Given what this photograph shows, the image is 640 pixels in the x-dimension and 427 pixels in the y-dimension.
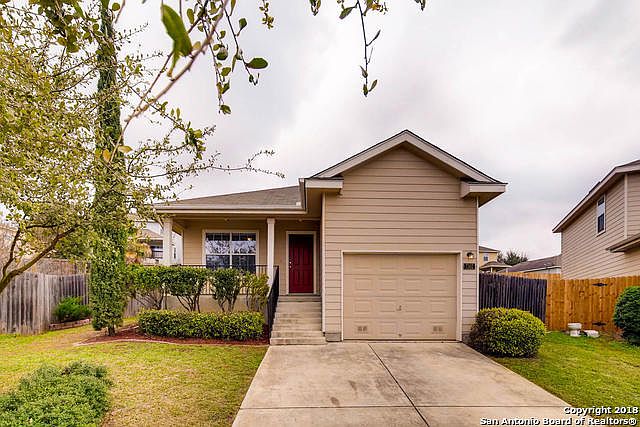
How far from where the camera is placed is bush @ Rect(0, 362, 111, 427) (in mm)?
3465

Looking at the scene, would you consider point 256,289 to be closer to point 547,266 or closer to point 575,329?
point 575,329

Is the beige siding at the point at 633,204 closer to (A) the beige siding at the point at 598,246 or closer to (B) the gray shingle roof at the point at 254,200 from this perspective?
(A) the beige siding at the point at 598,246

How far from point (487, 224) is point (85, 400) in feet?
139

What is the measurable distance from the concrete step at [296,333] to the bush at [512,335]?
12.1 feet

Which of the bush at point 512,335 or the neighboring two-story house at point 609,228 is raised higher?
the neighboring two-story house at point 609,228

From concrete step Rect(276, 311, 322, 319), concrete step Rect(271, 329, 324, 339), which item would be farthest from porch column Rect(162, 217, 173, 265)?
concrete step Rect(271, 329, 324, 339)

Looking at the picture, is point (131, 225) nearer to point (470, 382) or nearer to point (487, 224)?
point (470, 382)

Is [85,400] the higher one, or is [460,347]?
[85,400]

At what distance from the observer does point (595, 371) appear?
6453 millimetres

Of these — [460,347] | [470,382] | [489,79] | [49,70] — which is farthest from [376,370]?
[489,79]

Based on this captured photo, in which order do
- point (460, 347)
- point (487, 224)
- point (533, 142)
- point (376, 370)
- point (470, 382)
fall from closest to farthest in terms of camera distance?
point (470, 382), point (376, 370), point (460, 347), point (533, 142), point (487, 224)

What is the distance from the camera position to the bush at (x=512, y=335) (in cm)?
733

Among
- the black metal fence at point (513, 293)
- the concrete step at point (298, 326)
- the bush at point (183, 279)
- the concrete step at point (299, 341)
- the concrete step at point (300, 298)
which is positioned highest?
the bush at point (183, 279)

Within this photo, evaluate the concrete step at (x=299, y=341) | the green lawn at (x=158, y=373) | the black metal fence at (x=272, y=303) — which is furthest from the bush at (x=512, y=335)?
the black metal fence at (x=272, y=303)
